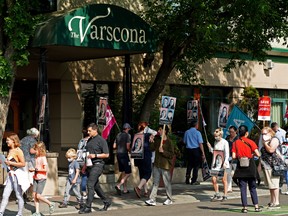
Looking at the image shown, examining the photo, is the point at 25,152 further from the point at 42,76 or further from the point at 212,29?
the point at 212,29

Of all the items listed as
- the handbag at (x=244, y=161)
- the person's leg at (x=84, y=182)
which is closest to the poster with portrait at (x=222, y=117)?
A: the handbag at (x=244, y=161)

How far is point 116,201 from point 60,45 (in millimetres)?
4232

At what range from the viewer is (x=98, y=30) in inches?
674

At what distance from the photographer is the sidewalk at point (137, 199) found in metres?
14.6

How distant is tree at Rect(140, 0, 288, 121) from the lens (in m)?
16.5

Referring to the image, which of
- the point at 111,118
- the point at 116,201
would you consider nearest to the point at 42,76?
the point at 111,118

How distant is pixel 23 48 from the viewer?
16.4m

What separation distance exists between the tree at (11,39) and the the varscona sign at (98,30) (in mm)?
430

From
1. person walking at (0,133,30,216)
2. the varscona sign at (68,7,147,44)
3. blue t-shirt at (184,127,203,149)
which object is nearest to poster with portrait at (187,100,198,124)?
blue t-shirt at (184,127,203,149)

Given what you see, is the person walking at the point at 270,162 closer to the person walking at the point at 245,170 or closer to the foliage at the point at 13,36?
the person walking at the point at 245,170

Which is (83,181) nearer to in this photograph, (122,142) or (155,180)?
(155,180)

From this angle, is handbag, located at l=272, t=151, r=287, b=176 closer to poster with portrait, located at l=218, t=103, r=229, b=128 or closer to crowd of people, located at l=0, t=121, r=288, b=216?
crowd of people, located at l=0, t=121, r=288, b=216

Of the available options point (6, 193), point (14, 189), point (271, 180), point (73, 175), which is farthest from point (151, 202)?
point (6, 193)

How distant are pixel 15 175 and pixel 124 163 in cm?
428
